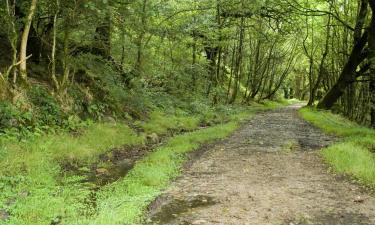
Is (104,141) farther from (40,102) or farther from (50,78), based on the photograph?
(50,78)

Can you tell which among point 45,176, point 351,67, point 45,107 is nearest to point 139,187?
point 45,176

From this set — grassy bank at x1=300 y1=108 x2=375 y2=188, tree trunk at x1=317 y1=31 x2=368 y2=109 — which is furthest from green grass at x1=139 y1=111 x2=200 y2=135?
tree trunk at x1=317 y1=31 x2=368 y2=109

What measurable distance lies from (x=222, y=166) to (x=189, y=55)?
655 inches

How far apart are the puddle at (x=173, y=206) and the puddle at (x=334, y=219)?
167cm

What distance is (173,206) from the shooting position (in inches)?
305

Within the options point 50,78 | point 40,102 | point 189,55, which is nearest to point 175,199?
point 40,102

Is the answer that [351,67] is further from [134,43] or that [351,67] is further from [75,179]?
[75,179]

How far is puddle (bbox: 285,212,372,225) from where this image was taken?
22.3ft

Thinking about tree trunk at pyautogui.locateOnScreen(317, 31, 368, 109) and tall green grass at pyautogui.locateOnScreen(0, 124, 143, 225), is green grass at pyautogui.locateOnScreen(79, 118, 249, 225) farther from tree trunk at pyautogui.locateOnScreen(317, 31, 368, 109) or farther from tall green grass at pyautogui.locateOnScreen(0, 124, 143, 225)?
tree trunk at pyautogui.locateOnScreen(317, 31, 368, 109)

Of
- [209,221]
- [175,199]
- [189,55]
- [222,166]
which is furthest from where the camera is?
[189,55]

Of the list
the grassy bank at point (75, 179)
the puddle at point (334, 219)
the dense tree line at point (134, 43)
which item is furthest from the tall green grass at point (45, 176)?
the puddle at point (334, 219)

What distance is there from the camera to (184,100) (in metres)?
25.1

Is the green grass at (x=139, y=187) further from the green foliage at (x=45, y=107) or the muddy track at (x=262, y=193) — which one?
the green foliage at (x=45, y=107)

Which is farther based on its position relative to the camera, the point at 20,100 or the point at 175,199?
the point at 20,100
